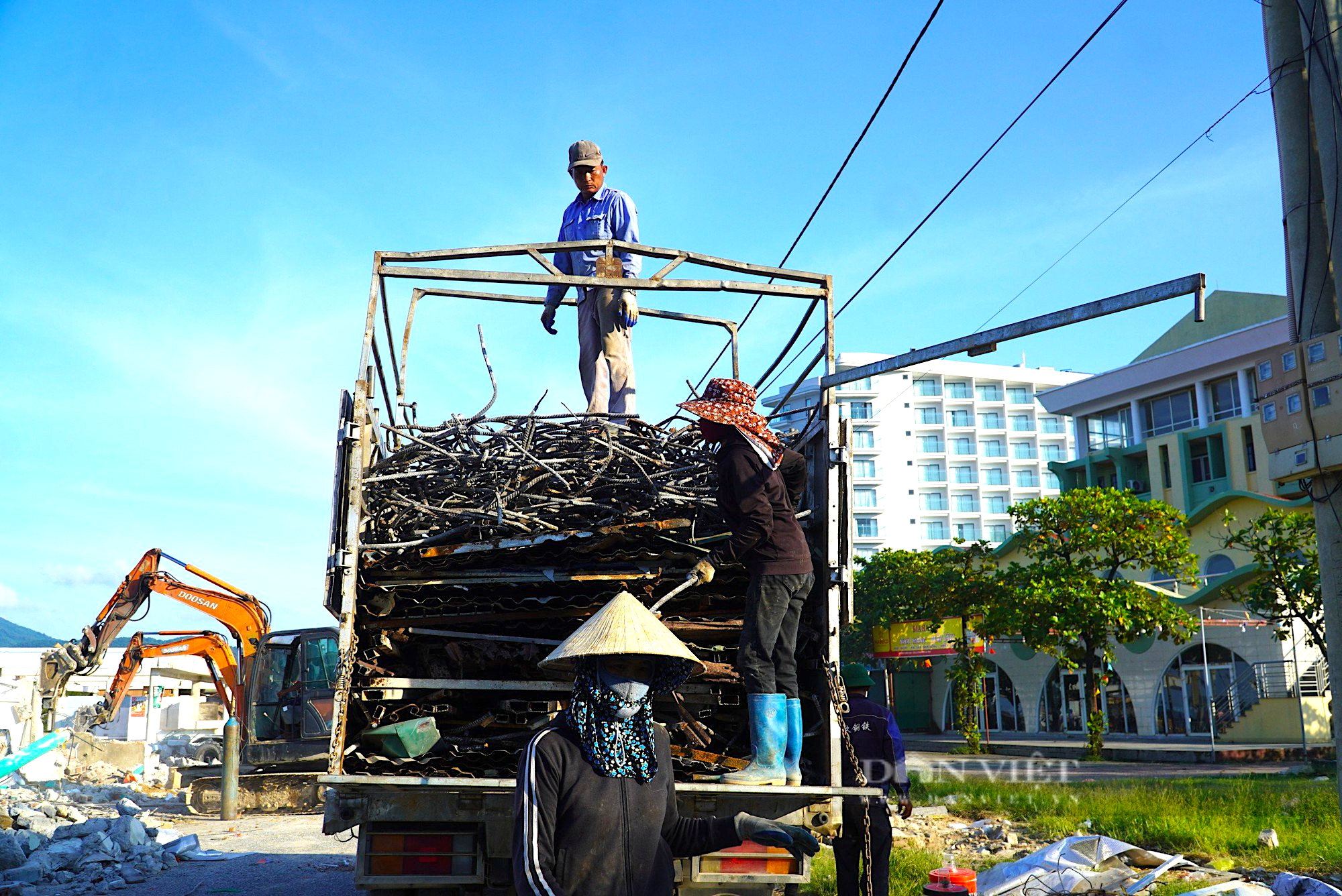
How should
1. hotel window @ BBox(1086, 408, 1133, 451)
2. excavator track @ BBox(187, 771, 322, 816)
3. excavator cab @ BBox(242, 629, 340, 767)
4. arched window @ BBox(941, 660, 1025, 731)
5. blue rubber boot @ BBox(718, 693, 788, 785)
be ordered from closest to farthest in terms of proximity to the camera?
blue rubber boot @ BBox(718, 693, 788, 785), excavator track @ BBox(187, 771, 322, 816), excavator cab @ BBox(242, 629, 340, 767), arched window @ BBox(941, 660, 1025, 731), hotel window @ BBox(1086, 408, 1133, 451)

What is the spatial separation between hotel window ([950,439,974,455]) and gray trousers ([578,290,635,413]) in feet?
333

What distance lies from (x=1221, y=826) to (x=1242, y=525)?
29302mm

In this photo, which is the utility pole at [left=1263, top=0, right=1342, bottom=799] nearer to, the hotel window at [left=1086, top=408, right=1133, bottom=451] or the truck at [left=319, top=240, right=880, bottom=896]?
the truck at [left=319, top=240, right=880, bottom=896]

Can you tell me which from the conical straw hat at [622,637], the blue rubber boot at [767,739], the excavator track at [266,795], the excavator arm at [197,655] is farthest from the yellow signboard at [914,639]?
the conical straw hat at [622,637]

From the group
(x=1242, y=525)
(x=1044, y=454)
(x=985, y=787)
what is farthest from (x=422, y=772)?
(x=1044, y=454)

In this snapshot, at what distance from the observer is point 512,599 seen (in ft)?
20.0

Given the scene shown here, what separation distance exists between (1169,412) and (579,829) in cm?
5439

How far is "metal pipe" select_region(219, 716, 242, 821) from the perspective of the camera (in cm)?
1590

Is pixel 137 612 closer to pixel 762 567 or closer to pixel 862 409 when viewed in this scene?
pixel 762 567

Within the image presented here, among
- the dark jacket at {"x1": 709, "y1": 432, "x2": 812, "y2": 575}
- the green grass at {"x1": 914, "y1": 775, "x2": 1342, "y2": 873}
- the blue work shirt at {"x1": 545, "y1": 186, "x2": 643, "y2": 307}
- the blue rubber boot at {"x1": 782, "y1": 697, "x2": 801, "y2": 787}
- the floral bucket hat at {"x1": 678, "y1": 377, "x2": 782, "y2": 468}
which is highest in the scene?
the blue work shirt at {"x1": 545, "y1": 186, "x2": 643, "y2": 307}

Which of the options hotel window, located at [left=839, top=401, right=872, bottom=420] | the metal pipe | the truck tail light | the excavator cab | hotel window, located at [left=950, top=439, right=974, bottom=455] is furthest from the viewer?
hotel window, located at [left=950, top=439, right=974, bottom=455]

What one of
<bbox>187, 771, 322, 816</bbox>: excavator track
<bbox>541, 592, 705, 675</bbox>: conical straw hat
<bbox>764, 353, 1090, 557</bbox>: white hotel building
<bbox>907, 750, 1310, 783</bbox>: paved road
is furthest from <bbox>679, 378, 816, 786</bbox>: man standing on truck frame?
<bbox>764, 353, 1090, 557</bbox>: white hotel building

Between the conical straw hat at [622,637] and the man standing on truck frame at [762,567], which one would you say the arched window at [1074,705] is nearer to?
the man standing on truck frame at [762,567]

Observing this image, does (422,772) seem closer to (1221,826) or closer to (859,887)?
(859,887)
